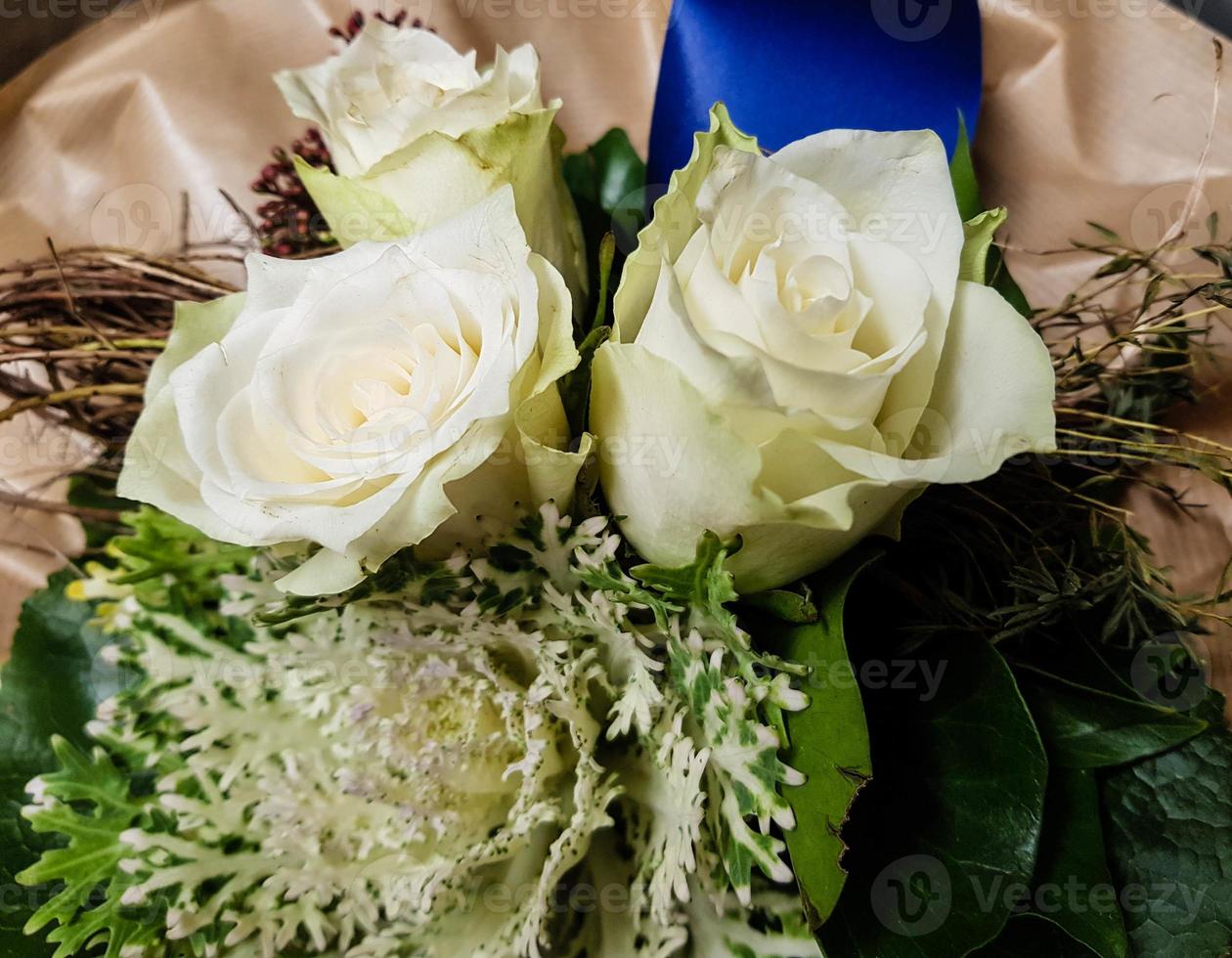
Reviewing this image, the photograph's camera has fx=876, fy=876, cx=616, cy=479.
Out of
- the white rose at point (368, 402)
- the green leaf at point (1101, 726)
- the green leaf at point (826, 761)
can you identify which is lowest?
the green leaf at point (1101, 726)

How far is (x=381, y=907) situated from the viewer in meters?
0.57

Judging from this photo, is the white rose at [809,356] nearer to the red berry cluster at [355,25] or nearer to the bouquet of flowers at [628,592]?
the bouquet of flowers at [628,592]

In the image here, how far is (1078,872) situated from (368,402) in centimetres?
44

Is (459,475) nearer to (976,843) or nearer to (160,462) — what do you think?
(160,462)

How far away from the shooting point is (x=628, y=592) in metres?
→ 0.43

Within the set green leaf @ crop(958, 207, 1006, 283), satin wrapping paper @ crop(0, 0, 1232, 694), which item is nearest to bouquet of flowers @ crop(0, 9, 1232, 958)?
green leaf @ crop(958, 207, 1006, 283)

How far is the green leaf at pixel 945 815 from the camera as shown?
0.44 meters

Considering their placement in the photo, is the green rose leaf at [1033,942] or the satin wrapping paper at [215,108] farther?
the satin wrapping paper at [215,108]

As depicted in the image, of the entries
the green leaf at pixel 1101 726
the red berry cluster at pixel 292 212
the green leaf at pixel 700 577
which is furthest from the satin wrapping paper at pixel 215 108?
the green leaf at pixel 700 577

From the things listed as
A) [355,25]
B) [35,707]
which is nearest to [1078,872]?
[35,707]

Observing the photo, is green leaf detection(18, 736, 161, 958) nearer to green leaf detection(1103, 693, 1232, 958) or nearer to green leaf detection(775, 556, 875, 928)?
green leaf detection(775, 556, 875, 928)

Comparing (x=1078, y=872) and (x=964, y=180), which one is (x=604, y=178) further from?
(x=1078, y=872)

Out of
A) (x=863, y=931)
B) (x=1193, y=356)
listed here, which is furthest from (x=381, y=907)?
(x=1193, y=356)

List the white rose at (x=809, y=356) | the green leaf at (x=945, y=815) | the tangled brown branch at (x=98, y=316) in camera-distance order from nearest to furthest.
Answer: the white rose at (x=809, y=356) → the green leaf at (x=945, y=815) → the tangled brown branch at (x=98, y=316)
